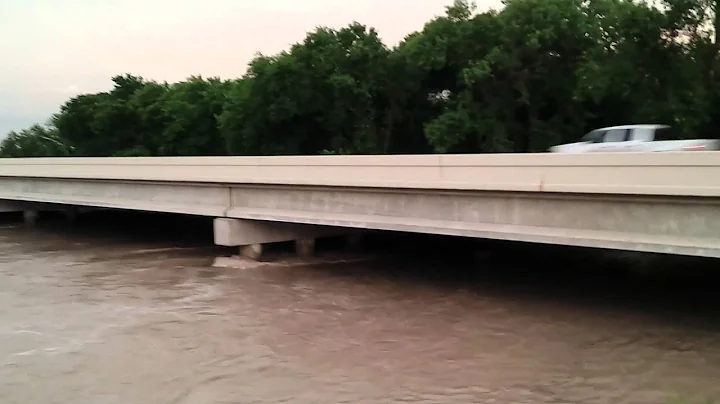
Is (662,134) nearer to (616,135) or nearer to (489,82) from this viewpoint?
(616,135)

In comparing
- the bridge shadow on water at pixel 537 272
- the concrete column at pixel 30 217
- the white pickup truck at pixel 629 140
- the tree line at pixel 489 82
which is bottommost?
the bridge shadow on water at pixel 537 272

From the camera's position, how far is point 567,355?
10250 mm

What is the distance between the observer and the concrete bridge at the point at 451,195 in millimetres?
10594

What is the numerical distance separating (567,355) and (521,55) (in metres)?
22.4

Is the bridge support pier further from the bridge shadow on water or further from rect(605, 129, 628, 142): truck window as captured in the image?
rect(605, 129, 628, 142): truck window

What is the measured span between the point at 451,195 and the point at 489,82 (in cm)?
1943

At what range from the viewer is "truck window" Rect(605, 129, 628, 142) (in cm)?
2008

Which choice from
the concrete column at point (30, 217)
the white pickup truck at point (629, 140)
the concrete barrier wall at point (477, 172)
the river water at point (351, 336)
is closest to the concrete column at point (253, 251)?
the river water at point (351, 336)

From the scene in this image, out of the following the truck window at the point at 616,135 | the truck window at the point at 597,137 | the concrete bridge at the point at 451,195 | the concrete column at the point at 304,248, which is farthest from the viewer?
the truck window at the point at 597,137

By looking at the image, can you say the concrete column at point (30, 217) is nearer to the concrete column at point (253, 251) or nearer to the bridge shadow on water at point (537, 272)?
the bridge shadow on water at point (537, 272)

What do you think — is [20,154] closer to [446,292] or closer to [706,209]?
[446,292]

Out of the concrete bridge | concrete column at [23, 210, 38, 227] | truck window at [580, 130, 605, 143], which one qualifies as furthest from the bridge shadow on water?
concrete column at [23, 210, 38, 227]

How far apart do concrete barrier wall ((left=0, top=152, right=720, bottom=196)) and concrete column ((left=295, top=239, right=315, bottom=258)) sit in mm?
2520

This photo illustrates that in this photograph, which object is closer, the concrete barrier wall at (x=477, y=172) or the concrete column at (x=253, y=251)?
the concrete barrier wall at (x=477, y=172)
